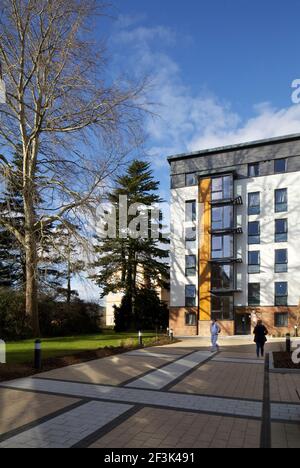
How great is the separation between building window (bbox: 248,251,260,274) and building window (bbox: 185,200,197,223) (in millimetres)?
6937

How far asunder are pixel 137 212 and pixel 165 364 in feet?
105

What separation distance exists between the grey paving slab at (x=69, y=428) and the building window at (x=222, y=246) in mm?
33482

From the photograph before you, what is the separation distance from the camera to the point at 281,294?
3822cm

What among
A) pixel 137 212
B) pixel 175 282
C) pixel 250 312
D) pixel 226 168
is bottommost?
pixel 250 312

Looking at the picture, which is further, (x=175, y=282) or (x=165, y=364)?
(x=175, y=282)

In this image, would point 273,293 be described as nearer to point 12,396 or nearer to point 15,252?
point 15,252

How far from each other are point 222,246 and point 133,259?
10223 mm

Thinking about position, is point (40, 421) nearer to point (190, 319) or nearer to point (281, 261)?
point (281, 261)

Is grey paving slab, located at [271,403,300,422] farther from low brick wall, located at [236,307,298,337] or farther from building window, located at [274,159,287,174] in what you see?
building window, located at [274,159,287,174]

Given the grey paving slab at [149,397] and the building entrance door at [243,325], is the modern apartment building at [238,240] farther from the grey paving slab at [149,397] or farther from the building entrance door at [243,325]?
the grey paving slab at [149,397]

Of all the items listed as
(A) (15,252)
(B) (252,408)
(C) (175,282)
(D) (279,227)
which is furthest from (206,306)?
(B) (252,408)

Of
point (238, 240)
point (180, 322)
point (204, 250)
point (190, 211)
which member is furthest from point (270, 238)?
point (180, 322)

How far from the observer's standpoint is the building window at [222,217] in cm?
4016

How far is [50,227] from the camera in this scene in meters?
22.5
